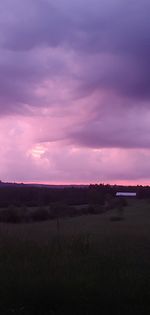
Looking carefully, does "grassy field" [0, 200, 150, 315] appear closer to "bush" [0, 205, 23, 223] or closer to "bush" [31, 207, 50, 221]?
"bush" [0, 205, 23, 223]

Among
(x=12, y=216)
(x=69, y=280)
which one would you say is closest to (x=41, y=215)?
(x=12, y=216)

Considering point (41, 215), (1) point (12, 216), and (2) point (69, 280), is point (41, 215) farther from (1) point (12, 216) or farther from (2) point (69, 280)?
(2) point (69, 280)

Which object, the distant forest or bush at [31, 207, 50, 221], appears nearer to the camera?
bush at [31, 207, 50, 221]

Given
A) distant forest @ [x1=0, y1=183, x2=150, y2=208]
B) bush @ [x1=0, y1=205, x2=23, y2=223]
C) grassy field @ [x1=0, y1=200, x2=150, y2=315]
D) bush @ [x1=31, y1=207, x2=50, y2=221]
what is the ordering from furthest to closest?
distant forest @ [x1=0, y1=183, x2=150, y2=208]
bush @ [x1=31, y1=207, x2=50, y2=221]
bush @ [x1=0, y1=205, x2=23, y2=223]
grassy field @ [x1=0, y1=200, x2=150, y2=315]

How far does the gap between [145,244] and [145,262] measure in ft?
23.5

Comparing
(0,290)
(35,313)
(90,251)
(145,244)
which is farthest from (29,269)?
(145,244)

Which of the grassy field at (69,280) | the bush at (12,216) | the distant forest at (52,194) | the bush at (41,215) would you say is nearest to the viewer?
the grassy field at (69,280)

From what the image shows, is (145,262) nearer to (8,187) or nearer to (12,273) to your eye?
(12,273)

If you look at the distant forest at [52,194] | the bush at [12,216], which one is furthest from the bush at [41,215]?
the distant forest at [52,194]

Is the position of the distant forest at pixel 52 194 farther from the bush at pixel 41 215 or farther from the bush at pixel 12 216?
the bush at pixel 12 216

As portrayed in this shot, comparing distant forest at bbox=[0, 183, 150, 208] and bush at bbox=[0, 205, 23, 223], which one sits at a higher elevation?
distant forest at bbox=[0, 183, 150, 208]

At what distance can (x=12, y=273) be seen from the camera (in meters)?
13.9

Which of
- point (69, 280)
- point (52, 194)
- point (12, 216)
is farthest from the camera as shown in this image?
point (52, 194)

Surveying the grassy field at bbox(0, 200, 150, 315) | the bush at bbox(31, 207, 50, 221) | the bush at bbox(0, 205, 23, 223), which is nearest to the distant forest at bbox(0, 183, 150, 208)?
the bush at bbox(31, 207, 50, 221)
